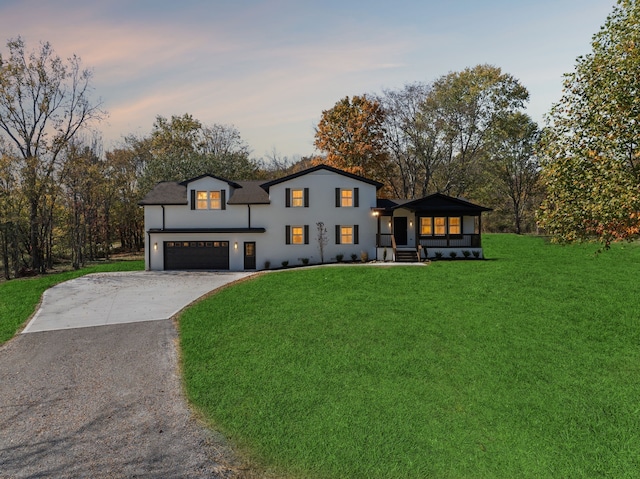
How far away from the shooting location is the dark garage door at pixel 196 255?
2586cm

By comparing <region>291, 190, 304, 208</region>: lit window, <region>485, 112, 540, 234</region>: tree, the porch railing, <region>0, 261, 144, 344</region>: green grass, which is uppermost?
<region>485, 112, 540, 234</region>: tree

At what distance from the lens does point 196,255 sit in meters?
25.9

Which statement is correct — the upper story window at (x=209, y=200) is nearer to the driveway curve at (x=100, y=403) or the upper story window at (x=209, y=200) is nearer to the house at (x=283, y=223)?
the house at (x=283, y=223)

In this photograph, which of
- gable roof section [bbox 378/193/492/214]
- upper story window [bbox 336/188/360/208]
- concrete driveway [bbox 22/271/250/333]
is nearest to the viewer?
concrete driveway [bbox 22/271/250/333]

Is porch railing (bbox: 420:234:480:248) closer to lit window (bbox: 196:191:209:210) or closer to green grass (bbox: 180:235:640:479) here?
green grass (bbox: 180:235:640:479)

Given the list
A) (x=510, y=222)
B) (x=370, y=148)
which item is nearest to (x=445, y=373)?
(x=370, y=148)

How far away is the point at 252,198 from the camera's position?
1039 inches

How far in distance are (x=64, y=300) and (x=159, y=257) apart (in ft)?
27.8

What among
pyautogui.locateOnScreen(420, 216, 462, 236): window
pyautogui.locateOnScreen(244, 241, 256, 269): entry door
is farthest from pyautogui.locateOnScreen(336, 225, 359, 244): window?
pyautogui.locateOnScreen(244, 241, 256, 269): entry door

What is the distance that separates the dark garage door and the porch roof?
1141 cm

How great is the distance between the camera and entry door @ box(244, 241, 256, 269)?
84.9 ft

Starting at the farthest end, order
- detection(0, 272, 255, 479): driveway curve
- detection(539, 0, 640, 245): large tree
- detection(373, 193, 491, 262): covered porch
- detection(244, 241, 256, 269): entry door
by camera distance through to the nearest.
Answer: detection(244, 241, 256, 269): entry door, detection(373, 193, 491, 262): covered porch, detection(539, 0, 640, 245): large tree, detection(0, 272, 255, 479): driveway curve

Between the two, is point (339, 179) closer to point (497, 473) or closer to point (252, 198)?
point (252, 198)

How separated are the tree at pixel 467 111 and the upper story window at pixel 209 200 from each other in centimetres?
2471
